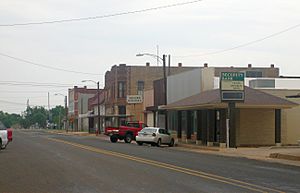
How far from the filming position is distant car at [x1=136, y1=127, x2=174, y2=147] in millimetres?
41156

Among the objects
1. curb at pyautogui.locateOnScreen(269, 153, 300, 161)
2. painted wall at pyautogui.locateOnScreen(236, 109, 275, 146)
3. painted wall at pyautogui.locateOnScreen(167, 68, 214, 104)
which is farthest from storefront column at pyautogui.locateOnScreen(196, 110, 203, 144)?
curb at pyautogui.locateOnScreen(269, 153, 300, 161)

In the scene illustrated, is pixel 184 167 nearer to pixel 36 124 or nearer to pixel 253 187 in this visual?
pixel 253 187

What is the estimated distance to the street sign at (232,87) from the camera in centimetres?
3584

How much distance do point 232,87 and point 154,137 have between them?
26.2ft

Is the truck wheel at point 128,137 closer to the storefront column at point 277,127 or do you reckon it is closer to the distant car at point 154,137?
the distant car at point 154,137

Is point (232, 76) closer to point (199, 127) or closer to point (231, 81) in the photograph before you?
point (231, 81)

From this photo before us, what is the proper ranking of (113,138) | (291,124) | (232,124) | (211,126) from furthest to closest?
(113,138) → (291,124) → (211,126) → (232,124)

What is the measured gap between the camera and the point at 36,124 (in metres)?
180

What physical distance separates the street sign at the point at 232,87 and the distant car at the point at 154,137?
295 inches

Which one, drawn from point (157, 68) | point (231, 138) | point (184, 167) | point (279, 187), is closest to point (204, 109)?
point (231, 138)

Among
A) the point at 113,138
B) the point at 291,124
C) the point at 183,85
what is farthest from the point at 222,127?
the point at 113,138

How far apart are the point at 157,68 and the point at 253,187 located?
242ft

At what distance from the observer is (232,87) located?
36125 millimetres

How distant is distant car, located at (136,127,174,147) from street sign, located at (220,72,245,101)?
7.49m
